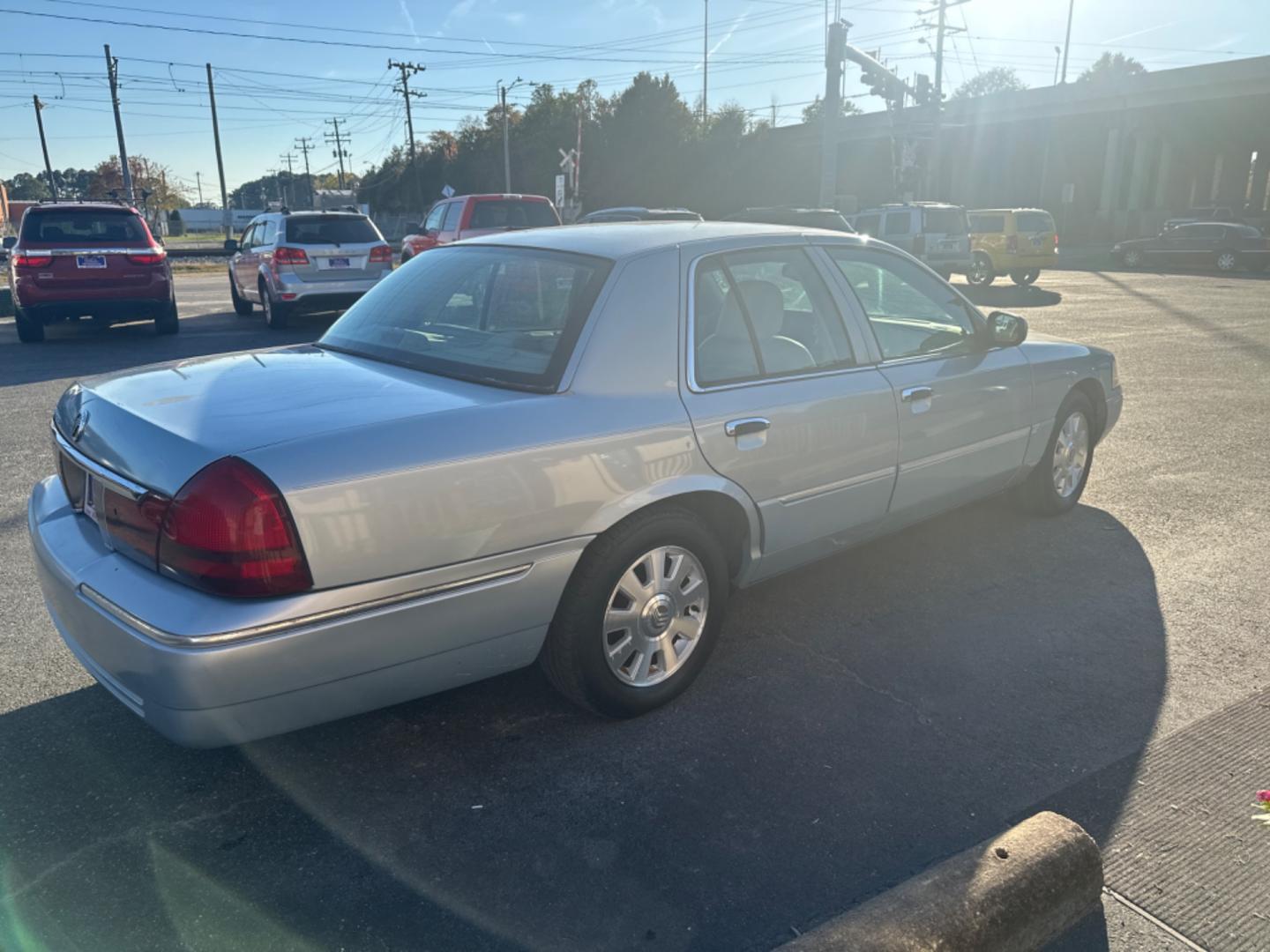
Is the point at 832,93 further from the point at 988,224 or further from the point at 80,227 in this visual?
the point at 80,227

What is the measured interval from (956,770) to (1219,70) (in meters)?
43.3

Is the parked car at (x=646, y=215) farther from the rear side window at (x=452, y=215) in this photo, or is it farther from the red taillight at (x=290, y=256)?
the red taillight at (x=290, y=256)

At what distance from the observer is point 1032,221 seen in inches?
884

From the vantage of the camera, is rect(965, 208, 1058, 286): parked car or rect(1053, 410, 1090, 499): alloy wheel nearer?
rect(1053, 410, 1090, 499): alloy wheel

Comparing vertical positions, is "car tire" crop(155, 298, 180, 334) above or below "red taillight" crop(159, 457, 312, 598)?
below

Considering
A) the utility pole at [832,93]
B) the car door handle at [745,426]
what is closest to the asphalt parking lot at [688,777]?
the car door handle at [745,426]

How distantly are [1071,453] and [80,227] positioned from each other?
11703mm

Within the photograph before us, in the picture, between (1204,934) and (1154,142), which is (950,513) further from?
(1154,142)

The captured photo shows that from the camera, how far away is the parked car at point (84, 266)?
458 inches

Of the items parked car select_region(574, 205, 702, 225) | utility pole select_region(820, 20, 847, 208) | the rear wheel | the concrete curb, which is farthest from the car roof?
utility pole select_region(820, 20, 847, 208)

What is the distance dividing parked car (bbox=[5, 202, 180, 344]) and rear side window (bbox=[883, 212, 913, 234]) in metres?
16.3

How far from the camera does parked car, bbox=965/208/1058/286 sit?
71.6 ft

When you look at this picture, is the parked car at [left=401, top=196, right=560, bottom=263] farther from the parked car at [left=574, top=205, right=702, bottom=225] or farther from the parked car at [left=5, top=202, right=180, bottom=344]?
the parked car at [left=5, top=202, right=180, bottom=344]

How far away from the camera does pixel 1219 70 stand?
3694 cm
